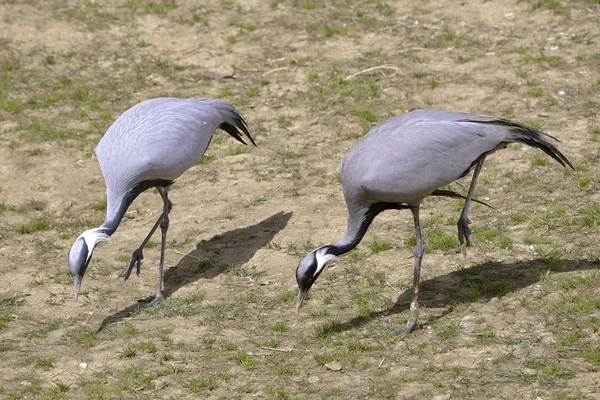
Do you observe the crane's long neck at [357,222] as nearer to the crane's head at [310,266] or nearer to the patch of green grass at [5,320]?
the crane's head at [310,266]

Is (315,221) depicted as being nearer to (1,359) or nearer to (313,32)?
(1,359)

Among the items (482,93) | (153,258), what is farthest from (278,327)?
(482,93)

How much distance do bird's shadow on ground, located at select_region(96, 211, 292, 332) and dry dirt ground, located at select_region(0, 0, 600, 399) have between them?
28mm

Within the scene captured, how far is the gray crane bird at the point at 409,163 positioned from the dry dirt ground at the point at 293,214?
2.18ft

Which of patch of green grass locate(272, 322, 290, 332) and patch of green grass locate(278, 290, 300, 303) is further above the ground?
patch of green grass locate(272, 322, 290, 332)

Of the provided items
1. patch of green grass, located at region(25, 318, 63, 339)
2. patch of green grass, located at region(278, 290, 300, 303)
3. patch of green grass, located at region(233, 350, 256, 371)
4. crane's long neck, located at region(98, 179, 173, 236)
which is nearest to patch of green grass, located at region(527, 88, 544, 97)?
patch of green grass, located at region(278, 290, 300, 303)

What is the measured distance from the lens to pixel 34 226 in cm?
940

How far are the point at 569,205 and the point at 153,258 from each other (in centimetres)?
417

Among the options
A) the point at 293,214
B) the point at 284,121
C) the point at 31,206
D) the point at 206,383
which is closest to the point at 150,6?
the point at 284,121

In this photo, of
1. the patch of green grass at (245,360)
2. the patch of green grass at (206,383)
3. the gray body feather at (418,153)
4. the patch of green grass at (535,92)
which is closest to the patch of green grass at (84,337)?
the patch of green grass at (206,383)

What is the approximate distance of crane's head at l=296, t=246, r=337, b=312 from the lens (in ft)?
23.0

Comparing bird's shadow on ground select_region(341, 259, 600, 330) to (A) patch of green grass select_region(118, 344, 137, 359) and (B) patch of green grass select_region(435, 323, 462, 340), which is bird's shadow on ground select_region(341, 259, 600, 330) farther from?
(A) patch of green grass select_region(118, 344, 137, 359)

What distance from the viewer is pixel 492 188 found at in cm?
925

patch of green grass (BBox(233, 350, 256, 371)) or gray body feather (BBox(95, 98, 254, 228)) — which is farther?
gray body feather (BBox(95, 98, 254, 228))
